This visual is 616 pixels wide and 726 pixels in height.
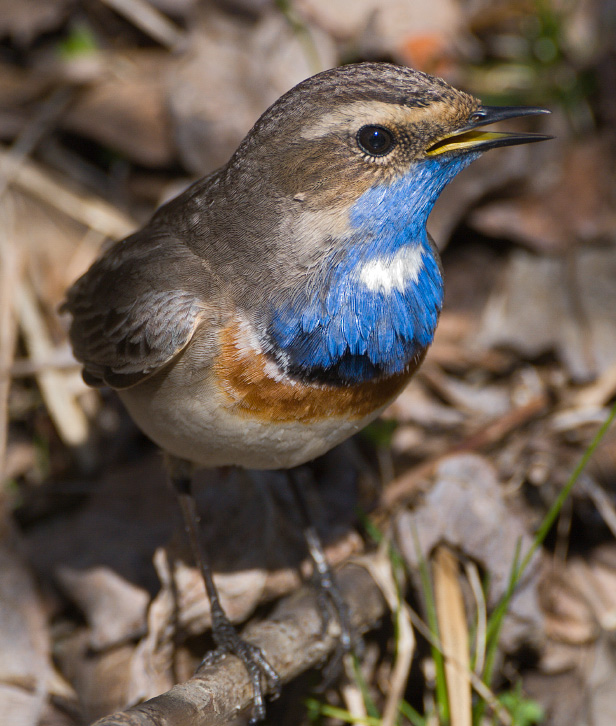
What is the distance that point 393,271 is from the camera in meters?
3.65

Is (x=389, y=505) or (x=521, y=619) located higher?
(x=389, y=505)

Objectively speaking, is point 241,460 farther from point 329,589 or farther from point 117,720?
point 117,720

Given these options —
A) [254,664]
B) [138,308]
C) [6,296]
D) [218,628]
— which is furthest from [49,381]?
[254,664]

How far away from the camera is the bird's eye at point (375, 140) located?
3.40m

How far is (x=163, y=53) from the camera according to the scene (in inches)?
285

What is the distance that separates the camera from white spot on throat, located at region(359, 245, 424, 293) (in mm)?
3600

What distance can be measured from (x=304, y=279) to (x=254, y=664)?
5.82 ft

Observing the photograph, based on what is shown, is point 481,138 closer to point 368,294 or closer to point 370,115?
point 370,115

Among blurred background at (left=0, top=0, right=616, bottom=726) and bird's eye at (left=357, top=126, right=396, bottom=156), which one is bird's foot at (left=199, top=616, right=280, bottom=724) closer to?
blurred background at (left=0, top=0, right=616, bottom=726)

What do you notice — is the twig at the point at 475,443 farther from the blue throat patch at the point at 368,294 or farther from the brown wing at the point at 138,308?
the brown wing at the point at 138,308

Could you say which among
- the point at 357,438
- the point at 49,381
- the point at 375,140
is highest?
the point at 375,140

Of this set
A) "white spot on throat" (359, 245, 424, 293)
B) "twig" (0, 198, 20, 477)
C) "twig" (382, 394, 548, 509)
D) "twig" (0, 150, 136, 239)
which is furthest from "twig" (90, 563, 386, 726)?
"twig" (0, 150, 136, 239)

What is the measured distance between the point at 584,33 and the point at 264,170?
4.76 metres

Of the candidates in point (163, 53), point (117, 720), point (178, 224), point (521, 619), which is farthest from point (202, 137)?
point (117, 720)
